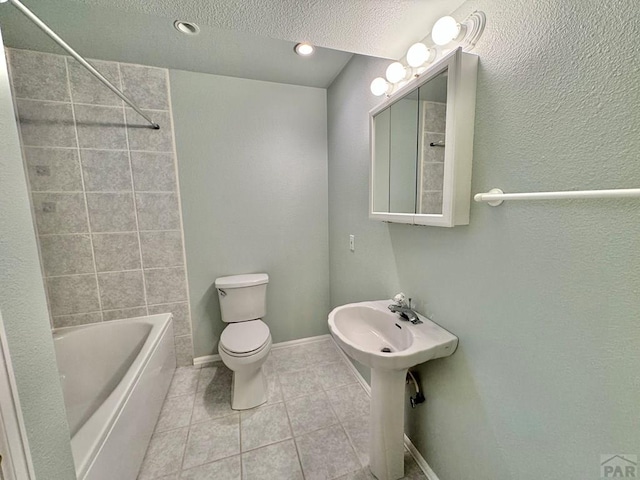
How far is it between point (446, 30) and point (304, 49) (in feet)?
3.43

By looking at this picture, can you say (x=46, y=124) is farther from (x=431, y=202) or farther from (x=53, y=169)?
(x=431, y=202)

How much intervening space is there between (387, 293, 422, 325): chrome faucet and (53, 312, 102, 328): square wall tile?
2.16 metres

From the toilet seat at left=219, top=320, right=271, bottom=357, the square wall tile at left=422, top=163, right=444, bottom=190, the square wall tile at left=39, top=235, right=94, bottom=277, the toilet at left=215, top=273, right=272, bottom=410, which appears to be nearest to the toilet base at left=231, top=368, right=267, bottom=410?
the toilet at left=215, top=273, right=272, bottom=410

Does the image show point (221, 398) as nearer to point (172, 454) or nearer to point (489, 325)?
point (172, 454)

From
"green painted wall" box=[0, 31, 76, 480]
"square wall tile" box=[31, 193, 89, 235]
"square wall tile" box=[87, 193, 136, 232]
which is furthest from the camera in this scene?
"square wall tile" box=[87, 193, 136, 232]

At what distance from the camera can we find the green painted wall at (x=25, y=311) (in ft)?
1.81

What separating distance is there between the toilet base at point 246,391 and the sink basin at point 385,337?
2.69ft

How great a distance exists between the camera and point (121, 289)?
1929 millimetres

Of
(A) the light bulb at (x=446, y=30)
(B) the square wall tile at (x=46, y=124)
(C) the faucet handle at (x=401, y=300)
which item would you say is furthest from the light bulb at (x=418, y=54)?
(B) the square wall tile at (x=46, y=124)

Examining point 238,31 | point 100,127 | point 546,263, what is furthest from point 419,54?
point 100,127

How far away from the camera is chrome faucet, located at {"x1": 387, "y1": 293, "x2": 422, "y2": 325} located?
121 cm

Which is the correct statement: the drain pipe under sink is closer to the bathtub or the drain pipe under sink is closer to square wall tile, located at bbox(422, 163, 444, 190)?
square wall tile, located at bbox(422, 163, 444, 190)

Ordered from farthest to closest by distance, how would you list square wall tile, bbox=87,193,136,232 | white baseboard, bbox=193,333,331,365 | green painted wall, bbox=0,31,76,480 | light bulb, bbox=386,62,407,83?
1. white baseboard, bbox=193,333,331,365
2. square wall tile, bbox=87,193,136,232
3. light bulb, bbox=386,62,407,83
4. green painted wall, bbox=0,31,76,480

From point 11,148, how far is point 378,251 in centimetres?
154
